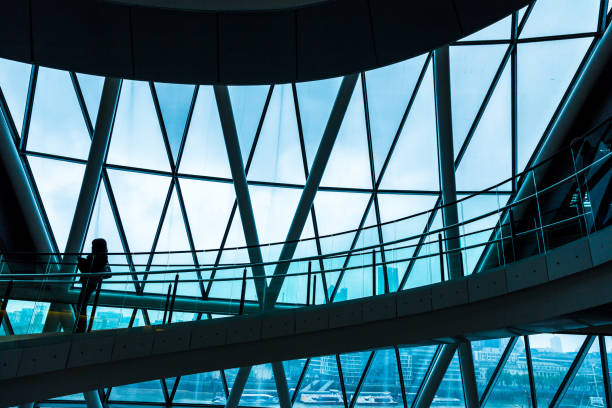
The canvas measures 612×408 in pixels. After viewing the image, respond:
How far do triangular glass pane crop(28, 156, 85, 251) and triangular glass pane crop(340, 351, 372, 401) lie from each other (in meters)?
16.2

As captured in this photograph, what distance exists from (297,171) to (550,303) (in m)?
20.8

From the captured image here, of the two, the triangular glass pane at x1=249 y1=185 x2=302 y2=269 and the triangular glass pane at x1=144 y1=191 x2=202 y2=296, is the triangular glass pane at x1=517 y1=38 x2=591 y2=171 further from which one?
the triangular glass pane at x1=144 y1=191 x2=202 y2=296

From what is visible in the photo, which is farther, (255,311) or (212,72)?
(212,72)

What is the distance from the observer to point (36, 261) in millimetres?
18797

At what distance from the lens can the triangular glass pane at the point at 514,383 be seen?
1120 inches

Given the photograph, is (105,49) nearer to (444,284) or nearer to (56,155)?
(444,284)

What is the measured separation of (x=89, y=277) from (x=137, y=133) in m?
16.1

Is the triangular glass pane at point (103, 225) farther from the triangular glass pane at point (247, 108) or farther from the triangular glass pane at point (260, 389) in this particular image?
the triangular glass pane at point (260, 389)

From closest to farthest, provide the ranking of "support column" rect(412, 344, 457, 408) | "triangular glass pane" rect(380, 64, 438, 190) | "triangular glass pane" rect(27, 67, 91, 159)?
"support column" rect(412, 344, 457, 408) → "triangular glass pane" rect(27, 67, 91, 159) → "triangular glass pane" rect(380, 64, 438, 190)

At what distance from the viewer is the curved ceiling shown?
14.6m

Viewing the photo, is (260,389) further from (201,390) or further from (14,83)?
(14,83)

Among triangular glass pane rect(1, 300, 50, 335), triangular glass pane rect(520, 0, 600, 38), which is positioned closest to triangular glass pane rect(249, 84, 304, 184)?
triangular glass pane rect(520, 0, 600, 38)

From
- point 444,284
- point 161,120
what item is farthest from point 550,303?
point 161,120

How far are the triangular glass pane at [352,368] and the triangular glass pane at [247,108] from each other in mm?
12451
